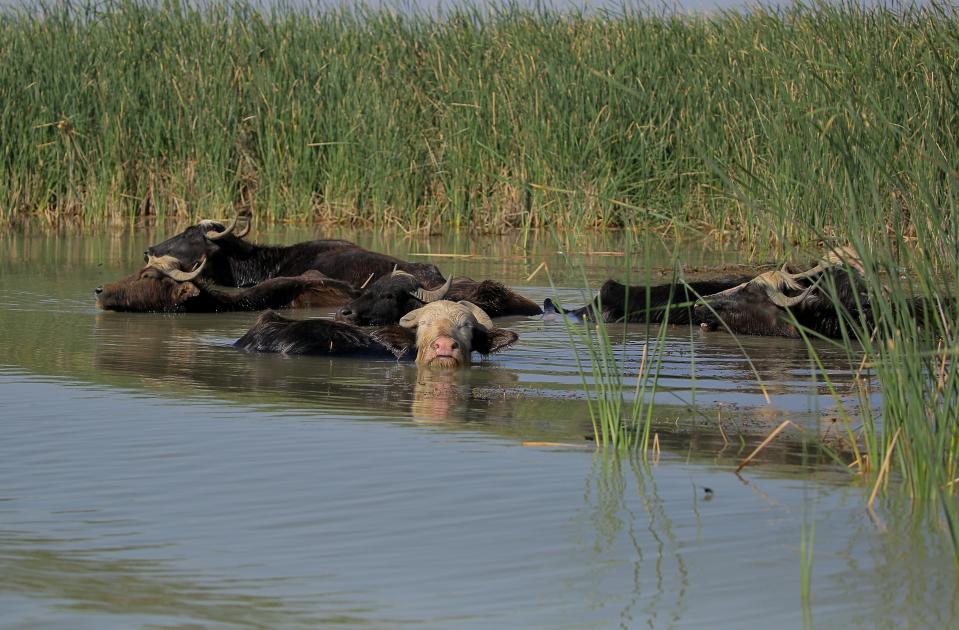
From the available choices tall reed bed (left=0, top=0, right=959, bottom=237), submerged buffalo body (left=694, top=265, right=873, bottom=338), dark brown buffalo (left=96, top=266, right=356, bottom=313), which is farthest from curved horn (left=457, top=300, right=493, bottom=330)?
tall reed bed (left=0, top=0, right=959, bottom=237)

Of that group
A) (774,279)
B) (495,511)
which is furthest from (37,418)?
(774,279)

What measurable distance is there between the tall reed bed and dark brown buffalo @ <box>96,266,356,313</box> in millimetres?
5271

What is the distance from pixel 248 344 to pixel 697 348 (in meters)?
2.61

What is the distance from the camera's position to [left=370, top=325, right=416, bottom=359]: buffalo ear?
834cm

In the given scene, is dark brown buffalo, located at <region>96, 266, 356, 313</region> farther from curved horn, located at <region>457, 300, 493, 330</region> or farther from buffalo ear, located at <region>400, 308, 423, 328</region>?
curved horn, located at <region>457, 300, 493, 330</region>

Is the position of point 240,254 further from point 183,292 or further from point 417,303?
point 417,303

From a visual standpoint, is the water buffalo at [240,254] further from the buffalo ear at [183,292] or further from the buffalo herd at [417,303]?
the buffalo ear at [183,292]

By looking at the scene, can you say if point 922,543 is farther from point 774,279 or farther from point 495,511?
point 774,279

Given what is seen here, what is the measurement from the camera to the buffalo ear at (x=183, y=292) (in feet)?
35.3

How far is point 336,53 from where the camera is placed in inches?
731

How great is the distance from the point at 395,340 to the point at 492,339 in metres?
0.53

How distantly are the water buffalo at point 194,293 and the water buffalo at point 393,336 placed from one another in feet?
7.89

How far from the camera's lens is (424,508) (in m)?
4.46

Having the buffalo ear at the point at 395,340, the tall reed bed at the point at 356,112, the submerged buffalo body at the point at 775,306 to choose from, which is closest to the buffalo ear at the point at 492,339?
the buffalo ear at the point at 395,340
